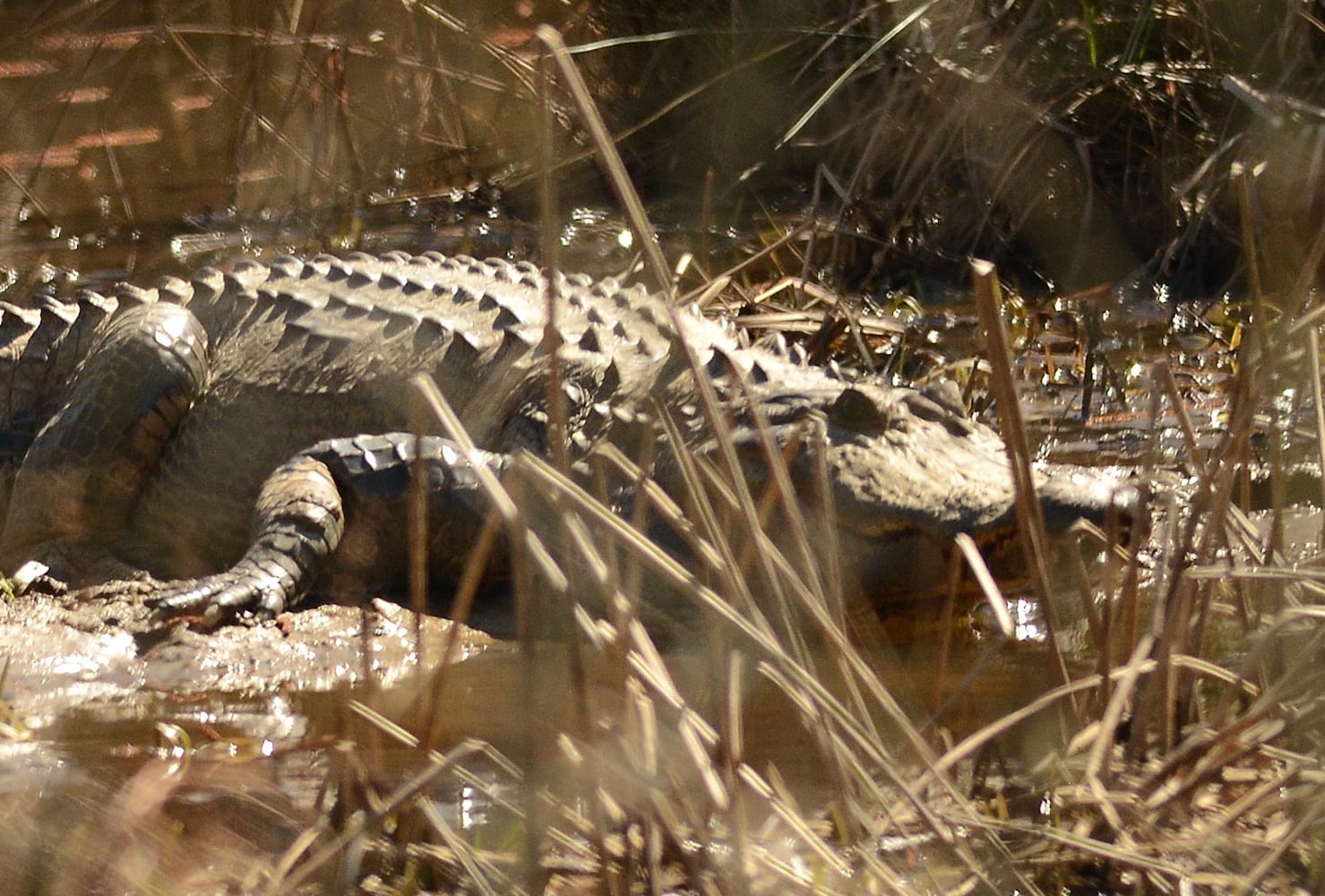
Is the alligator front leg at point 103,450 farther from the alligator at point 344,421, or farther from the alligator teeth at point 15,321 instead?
the alligator teeth at point 15,321

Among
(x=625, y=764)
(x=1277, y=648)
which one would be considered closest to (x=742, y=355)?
(x=1277, y=648)

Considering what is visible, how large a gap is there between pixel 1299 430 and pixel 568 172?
5.07 meters

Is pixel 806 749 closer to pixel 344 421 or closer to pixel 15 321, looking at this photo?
pixel 344 421

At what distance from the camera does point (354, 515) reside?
12.6ft

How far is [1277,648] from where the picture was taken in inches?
90.4

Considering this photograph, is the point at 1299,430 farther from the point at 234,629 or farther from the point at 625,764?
the point at 234,629

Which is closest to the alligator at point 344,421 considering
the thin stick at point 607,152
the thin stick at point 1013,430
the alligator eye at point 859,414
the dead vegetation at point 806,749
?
the alligator eye at point 859,414

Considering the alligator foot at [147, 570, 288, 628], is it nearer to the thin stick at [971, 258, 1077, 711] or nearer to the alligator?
the alligator

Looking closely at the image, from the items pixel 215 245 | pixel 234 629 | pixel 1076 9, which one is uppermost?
pixel 1076 9

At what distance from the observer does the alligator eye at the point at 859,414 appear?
3.46 m

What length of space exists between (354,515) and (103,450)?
2.92 ft

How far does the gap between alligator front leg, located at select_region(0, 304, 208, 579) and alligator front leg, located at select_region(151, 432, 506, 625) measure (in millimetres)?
538

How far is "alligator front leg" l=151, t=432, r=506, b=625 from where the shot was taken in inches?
145

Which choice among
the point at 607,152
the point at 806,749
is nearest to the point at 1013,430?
the point at 607,152
